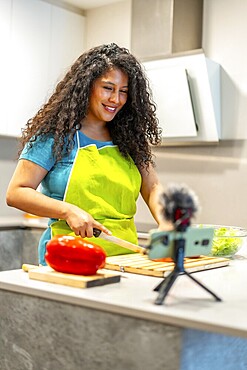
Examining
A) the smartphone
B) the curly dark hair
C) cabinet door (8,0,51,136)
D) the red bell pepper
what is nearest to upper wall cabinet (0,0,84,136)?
cabinet door (8,0,51,136)

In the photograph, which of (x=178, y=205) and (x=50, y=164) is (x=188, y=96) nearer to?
(x=50, y=164)

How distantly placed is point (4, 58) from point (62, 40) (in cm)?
49

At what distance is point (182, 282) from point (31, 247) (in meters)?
1.93

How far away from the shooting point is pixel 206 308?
1.11m

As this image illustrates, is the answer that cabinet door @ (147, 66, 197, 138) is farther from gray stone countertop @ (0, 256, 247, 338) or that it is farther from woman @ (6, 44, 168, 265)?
gray stone countertop @ (0, 256, 247, 338)

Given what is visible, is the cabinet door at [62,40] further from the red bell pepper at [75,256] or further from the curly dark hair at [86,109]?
the red bell pepper at [75,256]

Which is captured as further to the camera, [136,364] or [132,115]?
[132,115]

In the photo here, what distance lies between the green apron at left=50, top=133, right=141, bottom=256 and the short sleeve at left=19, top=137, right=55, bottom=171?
8cm

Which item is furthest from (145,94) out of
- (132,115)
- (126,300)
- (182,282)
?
(126,300)

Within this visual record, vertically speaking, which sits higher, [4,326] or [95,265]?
[95,265]

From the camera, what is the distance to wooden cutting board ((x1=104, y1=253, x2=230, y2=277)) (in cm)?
144

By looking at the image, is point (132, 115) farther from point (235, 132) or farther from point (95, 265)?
point (235, 132)

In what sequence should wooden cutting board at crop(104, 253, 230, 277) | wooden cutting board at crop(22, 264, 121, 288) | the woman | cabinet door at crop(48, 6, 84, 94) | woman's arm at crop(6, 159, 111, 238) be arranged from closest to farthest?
wooden cutting board at crop(22, 264, 121, 288) < wooden cutting board at crop(104, 253, 230, 277) < woman's arm at crop(6, 159, 111, 238) < the woman < cabinet door at crop(48, 6, 84, 94)

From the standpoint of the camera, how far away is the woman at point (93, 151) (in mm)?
1735
